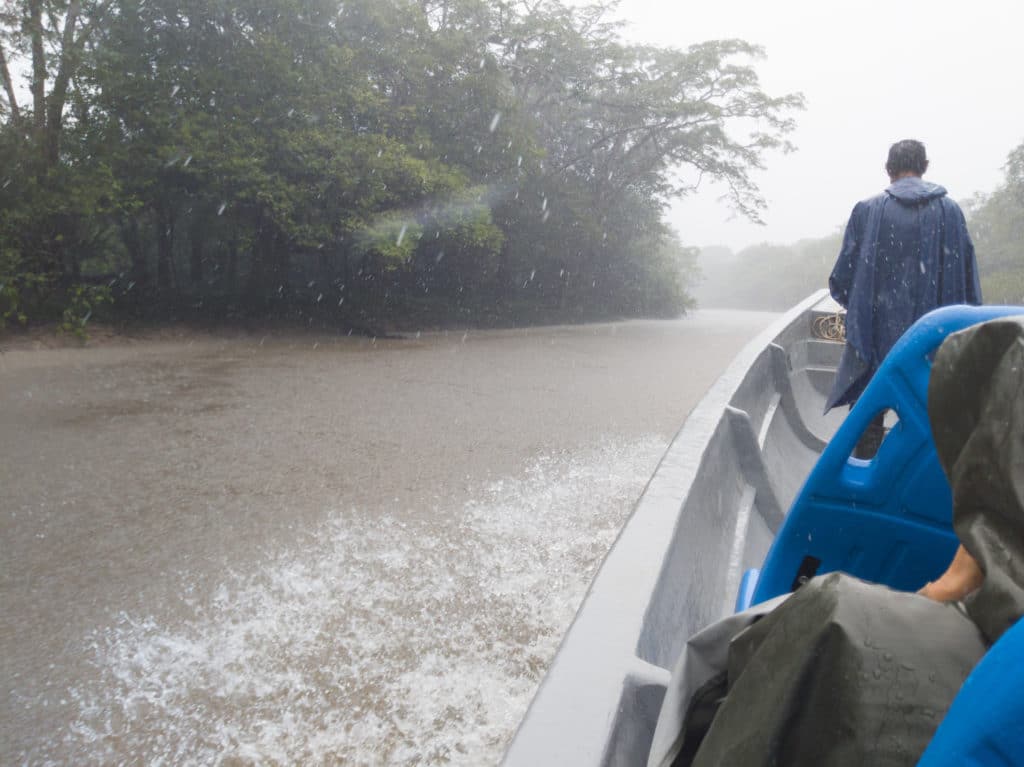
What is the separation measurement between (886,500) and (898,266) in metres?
1.98

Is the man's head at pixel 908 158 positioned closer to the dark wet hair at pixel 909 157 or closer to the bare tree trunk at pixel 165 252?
the dark wet hair at pixel 909 157

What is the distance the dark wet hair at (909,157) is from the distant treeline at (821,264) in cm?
1892

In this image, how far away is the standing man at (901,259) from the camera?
309 cm

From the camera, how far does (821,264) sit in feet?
197

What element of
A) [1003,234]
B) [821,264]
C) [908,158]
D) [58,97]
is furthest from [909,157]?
[821,264]

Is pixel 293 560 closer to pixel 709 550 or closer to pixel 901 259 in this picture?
pixel 709 550

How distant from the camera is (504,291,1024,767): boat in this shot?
3.32ft

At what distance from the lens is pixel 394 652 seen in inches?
106

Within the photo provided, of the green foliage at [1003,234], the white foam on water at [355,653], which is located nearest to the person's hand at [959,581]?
the white foam on water at [355,653]

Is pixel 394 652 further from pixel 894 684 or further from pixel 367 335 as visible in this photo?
pixel 367 335

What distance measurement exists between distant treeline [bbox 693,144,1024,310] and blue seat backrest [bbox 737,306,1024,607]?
2084 cm

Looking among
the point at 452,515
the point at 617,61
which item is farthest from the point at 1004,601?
the point at 617,61

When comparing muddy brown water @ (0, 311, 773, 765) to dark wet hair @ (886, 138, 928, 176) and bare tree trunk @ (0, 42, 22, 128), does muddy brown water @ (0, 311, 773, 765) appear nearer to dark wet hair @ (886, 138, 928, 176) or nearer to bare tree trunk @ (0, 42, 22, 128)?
dark wet hair @ (886, 138, 928, 176)

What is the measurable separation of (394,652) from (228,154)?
11050mm
